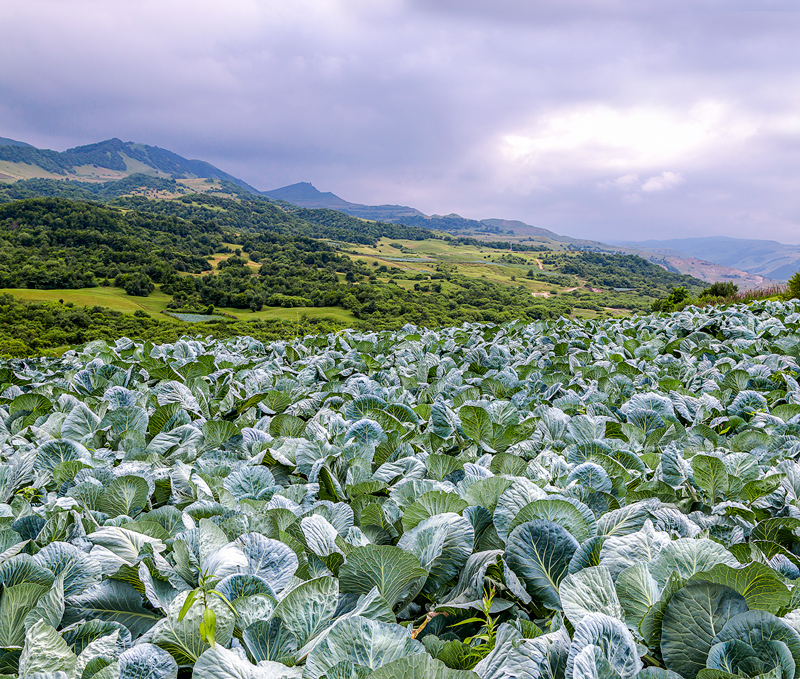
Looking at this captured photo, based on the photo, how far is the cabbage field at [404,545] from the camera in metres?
0.87

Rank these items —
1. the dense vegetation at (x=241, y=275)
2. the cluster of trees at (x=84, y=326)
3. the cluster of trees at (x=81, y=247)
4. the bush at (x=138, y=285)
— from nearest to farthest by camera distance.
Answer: the cluster of trees at (x=84, y=326)
the cluster of trees at (x=81, y=247)
the bush at (x=138, y=285)
the dense vegetation at (x=241, y=275)

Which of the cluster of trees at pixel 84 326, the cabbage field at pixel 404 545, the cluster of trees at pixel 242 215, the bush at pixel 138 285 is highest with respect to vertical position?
the cluster of trees at pixel 242 215

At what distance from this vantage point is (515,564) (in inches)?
45.0

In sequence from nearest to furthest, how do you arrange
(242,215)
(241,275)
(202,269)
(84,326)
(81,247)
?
(84,326) < (81,247) < (241,275) < (202,269) < (242,215)

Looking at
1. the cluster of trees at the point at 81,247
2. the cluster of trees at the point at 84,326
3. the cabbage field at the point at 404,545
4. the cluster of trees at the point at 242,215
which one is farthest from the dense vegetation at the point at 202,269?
the cabbage field at the point at 404,545

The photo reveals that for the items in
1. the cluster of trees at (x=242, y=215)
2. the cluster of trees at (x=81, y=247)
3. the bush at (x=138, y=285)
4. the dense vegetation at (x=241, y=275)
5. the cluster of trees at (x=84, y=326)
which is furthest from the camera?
the cluster of trees at (x=242, y=215)

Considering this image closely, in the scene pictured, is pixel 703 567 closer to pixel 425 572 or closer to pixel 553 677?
pixel 553 677

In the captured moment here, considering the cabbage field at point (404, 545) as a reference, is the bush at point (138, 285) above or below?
below

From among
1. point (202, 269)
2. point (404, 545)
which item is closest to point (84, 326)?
point (202, 269)

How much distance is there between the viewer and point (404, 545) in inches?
48.0

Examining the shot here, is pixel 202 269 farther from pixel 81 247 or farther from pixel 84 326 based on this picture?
pixel 84 326

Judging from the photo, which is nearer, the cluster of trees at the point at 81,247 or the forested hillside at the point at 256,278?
the forested hillside at the point at 256,278

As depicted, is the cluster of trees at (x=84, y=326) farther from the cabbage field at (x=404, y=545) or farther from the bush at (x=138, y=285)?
the cabbage field at (x=404, y=545)

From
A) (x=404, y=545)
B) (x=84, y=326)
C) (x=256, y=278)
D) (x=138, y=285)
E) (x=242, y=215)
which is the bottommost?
(x=84, y=326)
